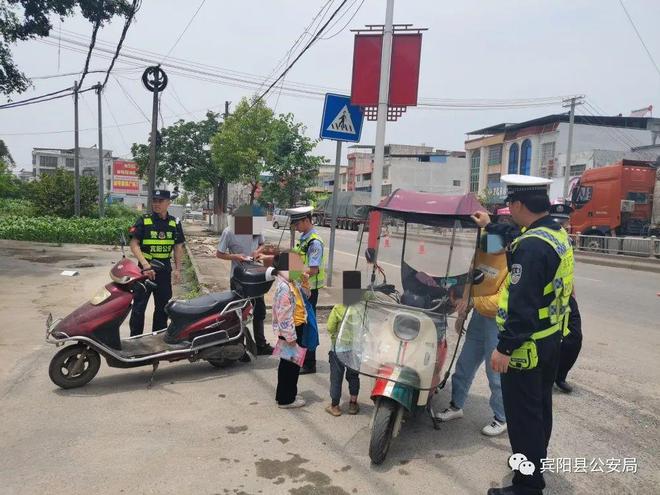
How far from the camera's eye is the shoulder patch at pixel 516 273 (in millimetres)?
2676

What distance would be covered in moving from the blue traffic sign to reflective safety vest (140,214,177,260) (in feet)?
10.8

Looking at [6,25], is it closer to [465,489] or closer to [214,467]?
[214,467]

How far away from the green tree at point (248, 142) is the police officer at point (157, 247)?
14.9 m

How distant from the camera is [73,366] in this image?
4469mm

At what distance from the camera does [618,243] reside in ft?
57.4

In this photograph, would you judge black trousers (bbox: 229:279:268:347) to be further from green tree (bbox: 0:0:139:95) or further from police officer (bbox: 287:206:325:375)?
green tree (bbox: 0:0:139:95)

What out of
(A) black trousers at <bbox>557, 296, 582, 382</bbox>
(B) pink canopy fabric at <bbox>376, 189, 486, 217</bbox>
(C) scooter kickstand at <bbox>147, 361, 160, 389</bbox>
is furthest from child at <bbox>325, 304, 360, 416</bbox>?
(A) black trousers at <bbox>557, 296, 582, 382</bbox>

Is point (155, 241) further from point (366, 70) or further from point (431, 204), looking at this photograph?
point (366, 70)

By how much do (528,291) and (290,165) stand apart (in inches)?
801

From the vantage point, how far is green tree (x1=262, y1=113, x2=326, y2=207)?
2228cm

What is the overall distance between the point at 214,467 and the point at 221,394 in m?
1.27

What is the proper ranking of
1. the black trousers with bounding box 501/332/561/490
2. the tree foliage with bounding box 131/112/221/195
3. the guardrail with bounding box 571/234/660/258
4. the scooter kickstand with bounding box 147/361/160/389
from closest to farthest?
1. the black trousers with bounding box 501/332/561/490
2. the scooter kickstand with bounding box 147/361/160/389
3. the guardrail with bounding box 571/234/660/258
4. the tree foliage with bounding box 131/112/221/195

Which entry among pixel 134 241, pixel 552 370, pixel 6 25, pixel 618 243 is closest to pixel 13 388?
pixel 134 241

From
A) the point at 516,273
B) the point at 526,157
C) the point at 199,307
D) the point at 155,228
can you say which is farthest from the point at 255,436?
the point at 526,157
